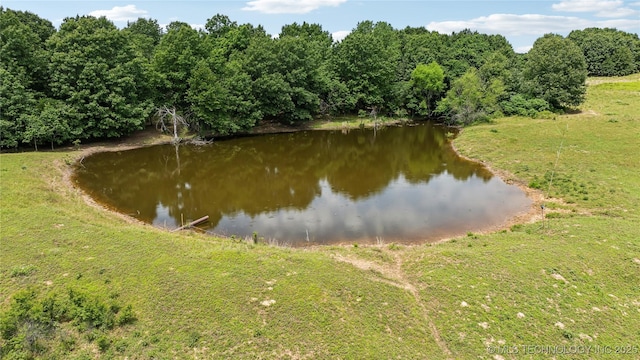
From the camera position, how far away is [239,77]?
46500mm

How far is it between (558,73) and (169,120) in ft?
170

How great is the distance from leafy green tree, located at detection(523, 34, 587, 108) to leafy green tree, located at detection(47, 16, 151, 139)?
5217cm

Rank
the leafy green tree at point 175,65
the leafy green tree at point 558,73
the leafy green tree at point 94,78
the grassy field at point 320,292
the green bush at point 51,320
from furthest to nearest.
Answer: the leafy green tree at point 558,73 → the leafy green tree at point 175,65 → the leafy green tree at point 94,78 → the grassy field at point 320,292 → the green bush at point 51,320

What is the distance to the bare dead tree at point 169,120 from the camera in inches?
1652

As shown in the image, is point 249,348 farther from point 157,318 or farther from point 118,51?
point 118,51

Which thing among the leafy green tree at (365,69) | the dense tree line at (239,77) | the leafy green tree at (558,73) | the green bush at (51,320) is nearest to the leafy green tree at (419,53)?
the dense tree line at (239,77)

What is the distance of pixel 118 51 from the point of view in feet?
133

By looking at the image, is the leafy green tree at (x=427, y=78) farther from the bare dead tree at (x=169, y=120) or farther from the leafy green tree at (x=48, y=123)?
the leafy green tree at (x=48, y=123)

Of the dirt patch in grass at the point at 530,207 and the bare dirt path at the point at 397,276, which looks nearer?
the bare dirt path at the point at 397,276

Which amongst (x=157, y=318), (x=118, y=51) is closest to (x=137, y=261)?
(x=157, y=318)

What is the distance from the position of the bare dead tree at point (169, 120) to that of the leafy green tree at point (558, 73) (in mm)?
48432

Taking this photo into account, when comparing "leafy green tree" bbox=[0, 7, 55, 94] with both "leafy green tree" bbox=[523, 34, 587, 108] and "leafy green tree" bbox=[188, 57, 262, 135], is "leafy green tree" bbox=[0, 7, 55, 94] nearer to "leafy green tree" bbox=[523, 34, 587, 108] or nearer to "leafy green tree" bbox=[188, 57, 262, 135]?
"leafy green tree" bbox=[188, 57, 262, 135]

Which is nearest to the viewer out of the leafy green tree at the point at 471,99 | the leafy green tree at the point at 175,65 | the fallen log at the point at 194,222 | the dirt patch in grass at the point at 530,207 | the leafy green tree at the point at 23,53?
the fallen log at the point at 194,222

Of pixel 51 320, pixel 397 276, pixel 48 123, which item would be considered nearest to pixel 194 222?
pixel 51 320
